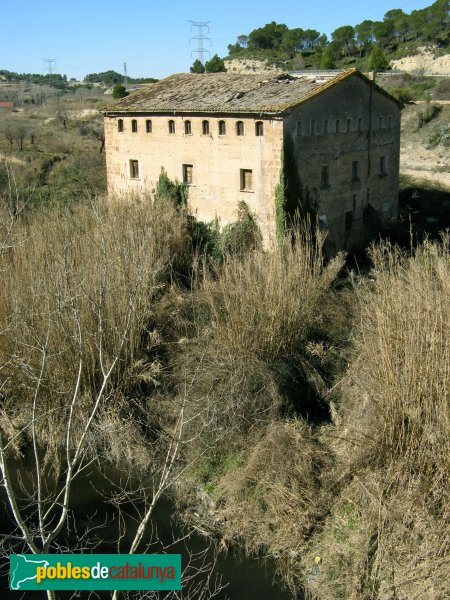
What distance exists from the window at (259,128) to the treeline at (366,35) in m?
36.7

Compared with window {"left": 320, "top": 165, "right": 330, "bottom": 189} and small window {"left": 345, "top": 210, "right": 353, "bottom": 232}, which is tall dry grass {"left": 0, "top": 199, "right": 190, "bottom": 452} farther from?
small window {"left": 345, "top": 210, "right": 353, "bottom": 232}

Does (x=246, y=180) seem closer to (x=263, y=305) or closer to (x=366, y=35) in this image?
(x=263, y=305)

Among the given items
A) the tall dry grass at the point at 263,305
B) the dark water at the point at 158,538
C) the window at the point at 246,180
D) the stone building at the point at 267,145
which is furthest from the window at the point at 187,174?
the dark water at the point at 158,538

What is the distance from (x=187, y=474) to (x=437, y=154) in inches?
1169

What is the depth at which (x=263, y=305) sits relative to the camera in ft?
49.9

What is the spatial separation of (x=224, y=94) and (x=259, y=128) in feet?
9.43

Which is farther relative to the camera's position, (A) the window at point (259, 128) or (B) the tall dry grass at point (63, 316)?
(A) the window at point (259, 128)

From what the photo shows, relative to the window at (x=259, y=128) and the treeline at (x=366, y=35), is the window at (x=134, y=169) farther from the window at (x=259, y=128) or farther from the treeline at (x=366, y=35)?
the treeline at (x=366, y=35)

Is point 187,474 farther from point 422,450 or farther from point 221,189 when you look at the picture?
point 221,189

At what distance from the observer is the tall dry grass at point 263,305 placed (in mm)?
15172

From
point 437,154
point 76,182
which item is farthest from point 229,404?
point 437,154

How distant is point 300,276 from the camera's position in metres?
15.9

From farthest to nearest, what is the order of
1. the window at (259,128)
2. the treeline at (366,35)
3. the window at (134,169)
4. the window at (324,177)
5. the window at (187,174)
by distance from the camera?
the treeline at (366,35)
the window at (134,169)
the window at (187,174)
the window at (324,177)
the window at (259,128)

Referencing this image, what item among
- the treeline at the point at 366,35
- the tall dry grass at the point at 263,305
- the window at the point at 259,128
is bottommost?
the tall dry grass at the point at 263,305
